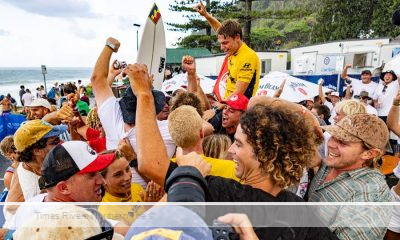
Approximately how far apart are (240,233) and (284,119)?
519 millimetres

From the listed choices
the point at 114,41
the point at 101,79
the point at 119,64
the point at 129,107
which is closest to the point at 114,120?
the point at 129,107

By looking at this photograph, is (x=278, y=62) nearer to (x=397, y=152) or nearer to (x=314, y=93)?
(x=314, y=93)

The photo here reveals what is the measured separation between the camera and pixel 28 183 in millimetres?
2412

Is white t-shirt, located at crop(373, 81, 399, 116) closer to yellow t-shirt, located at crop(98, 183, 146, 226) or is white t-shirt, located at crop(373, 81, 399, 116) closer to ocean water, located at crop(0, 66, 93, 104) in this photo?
yellow t-shirt, located at crop(98, 183, 146, 226)

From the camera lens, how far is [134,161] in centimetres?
232

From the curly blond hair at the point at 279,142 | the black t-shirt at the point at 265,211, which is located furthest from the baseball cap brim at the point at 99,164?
the curly blond hair at the point at 279,142

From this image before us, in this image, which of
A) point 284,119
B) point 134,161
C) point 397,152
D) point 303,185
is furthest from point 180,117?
point 397,152

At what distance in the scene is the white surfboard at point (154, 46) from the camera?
2.96 meters

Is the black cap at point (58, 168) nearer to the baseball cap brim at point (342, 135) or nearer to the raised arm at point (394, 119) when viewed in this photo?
the baseball cap brim at point (342, 135)

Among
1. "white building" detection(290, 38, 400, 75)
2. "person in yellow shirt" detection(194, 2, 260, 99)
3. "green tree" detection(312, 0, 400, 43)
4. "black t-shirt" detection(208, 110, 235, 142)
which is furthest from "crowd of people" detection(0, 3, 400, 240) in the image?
"green tree" detection(312, 0, 400, 43)

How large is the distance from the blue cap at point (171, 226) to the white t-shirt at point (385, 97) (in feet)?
23.7

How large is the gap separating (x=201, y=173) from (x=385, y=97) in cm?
707

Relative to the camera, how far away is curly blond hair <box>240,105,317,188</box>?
4.11 feet

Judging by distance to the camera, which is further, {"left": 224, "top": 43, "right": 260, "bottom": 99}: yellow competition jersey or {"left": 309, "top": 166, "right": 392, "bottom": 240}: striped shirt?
{"left": 224, "top": 43, "right": 260, "bottom": 99}: yellow competition jersey
